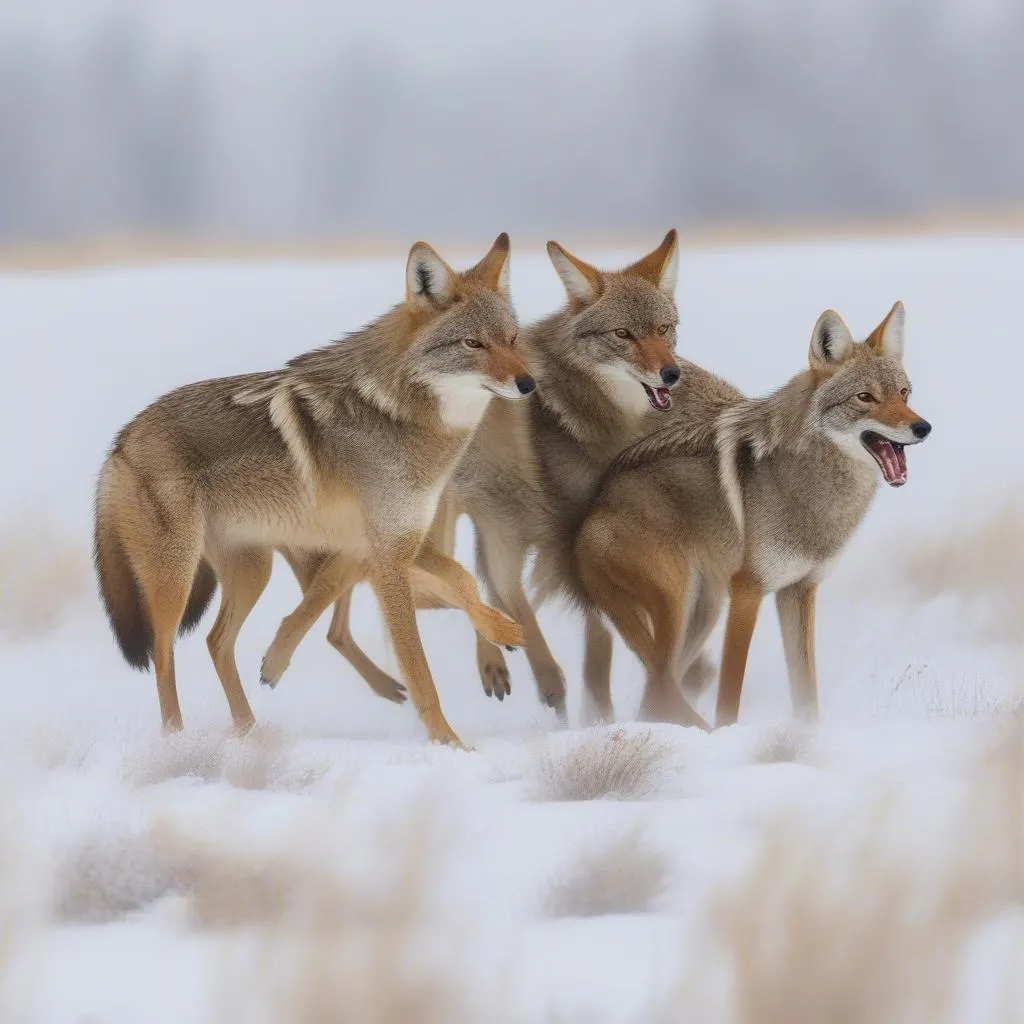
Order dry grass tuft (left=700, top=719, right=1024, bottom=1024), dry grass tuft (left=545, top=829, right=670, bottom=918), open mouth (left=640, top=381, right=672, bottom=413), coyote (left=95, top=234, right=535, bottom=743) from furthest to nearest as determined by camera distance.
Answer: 1. open mouth (left=640, top=381, right=672, bottom=413)
2. coyote (left=95, top=234, right=535, bottom=743)
3. dry grass tuft (left=545, top=829, right=670, bottom=918)
4. dry grass tuft (left=700, top=719, right=1024, bottom=1024)

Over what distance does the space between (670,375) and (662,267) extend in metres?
0.77

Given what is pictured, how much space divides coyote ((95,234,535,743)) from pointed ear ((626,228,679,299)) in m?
0.92

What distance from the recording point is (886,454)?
6.52 meters

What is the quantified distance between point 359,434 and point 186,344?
36.2 feet

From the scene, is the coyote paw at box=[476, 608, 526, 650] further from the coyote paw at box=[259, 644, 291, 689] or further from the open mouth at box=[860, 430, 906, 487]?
the open mouth at box=[860, 430, 906, 487]

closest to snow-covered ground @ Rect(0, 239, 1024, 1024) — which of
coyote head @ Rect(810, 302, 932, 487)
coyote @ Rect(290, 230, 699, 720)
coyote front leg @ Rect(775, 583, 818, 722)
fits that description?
coyote front leg @ Rect(775, 583, 818, 722)

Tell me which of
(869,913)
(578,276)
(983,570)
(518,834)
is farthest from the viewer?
(983,570)

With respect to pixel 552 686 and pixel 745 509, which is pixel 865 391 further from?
pixel 552 686

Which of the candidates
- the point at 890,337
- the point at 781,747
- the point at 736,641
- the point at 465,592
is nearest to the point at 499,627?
the point at 465,592

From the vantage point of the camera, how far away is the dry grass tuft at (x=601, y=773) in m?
5.05

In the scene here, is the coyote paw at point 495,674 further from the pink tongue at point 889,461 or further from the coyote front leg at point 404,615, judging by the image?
the pink tongue at point 889,461

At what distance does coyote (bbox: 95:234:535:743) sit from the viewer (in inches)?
248

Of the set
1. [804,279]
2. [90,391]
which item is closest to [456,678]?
[90,391]

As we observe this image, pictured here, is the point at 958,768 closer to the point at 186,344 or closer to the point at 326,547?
the point at 326,547
